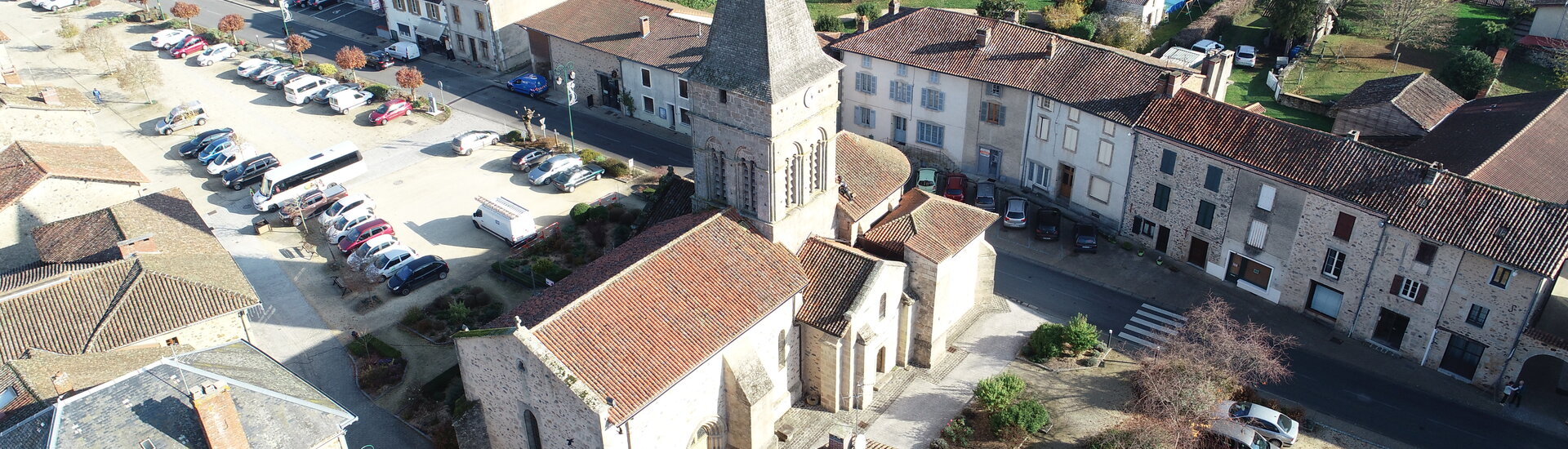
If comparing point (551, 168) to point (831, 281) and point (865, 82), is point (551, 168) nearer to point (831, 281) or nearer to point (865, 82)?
point (865, 82)

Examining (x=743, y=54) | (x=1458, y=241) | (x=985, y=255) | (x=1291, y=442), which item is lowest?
(x=1291, y=442)

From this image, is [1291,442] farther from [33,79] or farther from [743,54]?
[33,79]

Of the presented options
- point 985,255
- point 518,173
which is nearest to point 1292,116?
point 985,255

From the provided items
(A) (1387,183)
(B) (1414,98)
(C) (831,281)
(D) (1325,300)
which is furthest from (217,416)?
(B) (1414,98)

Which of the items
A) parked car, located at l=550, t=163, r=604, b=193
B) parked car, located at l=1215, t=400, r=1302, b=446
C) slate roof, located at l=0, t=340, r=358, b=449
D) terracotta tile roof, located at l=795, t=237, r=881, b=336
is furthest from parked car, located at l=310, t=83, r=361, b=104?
parked car, located at l=1215, t=400, r=1302, b=446

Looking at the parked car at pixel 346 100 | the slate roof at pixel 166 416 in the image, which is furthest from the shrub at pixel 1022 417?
the parked car at pixel 346 100

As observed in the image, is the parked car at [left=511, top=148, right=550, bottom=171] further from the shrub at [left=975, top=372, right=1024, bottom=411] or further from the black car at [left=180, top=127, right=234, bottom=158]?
the shrub at [left=975, top=372, right=1024, bottom=411]
